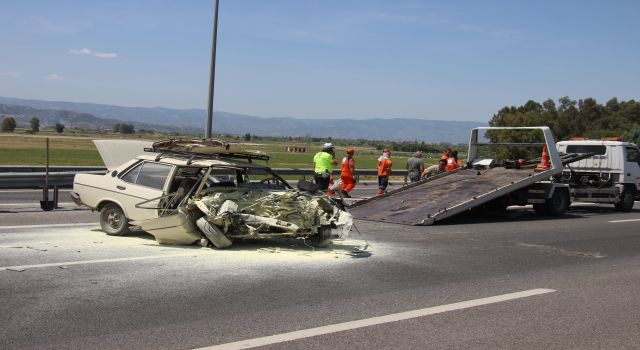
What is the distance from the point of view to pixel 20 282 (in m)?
7.00

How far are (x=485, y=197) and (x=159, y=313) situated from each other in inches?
361

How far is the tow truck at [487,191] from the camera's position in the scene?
13.8 metres

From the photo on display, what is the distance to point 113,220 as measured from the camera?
10.4m

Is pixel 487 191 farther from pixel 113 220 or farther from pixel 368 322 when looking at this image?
pixel 368 322

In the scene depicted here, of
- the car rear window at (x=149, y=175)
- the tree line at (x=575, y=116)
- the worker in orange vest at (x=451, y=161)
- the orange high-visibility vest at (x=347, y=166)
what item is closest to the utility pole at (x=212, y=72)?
the orange high-visibility vest at (x=347, y=166)

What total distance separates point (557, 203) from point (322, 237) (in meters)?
8.81

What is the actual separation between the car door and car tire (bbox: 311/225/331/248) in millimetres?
2409

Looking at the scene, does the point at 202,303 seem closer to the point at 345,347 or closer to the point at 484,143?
the point at 345,347

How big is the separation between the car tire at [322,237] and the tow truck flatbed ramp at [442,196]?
3.89 m

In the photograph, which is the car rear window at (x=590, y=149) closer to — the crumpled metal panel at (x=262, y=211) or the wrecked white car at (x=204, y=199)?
the wrecked white car at (x=204, y=199)

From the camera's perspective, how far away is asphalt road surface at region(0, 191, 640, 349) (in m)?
5.41

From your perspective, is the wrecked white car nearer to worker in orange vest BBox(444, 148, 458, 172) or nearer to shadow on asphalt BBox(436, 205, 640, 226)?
shadow on asphalt BBox(436, 205, 640, 226)

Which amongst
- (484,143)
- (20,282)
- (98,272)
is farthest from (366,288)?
(484,143)

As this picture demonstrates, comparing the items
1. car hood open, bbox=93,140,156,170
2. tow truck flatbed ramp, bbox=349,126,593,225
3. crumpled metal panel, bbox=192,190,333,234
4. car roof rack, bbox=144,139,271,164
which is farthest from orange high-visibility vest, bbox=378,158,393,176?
crumpled metal panel, bbox=192,190,333,234
